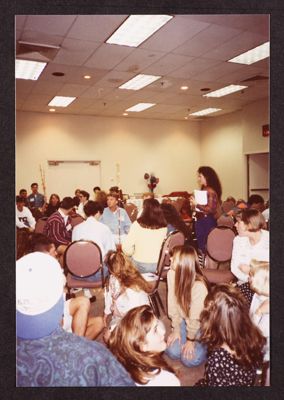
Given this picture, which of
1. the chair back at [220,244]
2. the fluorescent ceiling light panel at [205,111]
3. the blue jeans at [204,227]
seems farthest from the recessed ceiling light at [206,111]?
the chair back at [220,244]

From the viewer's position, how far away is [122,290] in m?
2.82

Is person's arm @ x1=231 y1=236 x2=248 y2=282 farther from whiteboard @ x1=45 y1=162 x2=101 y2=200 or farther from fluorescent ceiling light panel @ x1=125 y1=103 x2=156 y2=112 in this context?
whiteboard @ x1=45 y1=162 x2=101 y2=200

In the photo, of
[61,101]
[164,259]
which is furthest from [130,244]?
[61,101]

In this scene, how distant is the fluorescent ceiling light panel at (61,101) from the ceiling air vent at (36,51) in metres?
2.64

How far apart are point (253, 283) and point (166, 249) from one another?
3.72ft

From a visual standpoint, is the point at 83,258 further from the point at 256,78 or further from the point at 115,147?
the point at 115,147

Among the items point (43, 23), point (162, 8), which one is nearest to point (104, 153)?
point (43, 23)

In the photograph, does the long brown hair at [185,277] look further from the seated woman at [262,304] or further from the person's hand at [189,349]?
the seated woman at [262,304]

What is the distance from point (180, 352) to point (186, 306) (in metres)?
0.38

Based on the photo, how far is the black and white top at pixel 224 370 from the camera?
1966 mm

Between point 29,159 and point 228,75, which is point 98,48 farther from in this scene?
point 29,159

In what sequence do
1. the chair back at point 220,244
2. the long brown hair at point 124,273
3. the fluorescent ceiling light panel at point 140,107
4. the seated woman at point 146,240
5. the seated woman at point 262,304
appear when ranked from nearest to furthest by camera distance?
the seated woman at point 262,304
the long brown hair at point 124,273
the seated woman at point 146,240
the chair back at point 220,244
the fluorescent ceiling light panel at point 140,107

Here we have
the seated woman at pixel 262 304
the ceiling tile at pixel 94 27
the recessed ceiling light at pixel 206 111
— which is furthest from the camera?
the recessed ceiling light at pixel 206 111

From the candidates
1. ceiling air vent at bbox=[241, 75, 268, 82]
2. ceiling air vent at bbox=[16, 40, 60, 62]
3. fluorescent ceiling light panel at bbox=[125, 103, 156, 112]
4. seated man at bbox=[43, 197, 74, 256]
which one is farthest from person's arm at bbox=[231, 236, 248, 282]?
fluorescent ceiling light panel at bbox=[125, 103, 156, 112]
